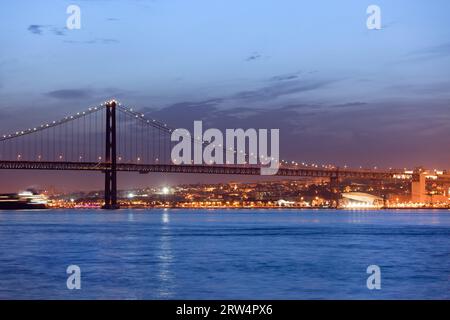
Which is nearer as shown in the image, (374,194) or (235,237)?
(235,237)

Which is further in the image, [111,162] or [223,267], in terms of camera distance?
[111,162]

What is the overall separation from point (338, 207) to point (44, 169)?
60181 mm

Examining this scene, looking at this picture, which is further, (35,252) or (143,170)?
(143,170)

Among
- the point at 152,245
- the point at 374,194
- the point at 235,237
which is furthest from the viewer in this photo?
the point at 374,194

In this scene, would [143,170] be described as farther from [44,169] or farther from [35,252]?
[35,252]

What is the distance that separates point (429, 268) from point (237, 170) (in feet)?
179

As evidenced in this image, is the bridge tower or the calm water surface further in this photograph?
the bridge tower

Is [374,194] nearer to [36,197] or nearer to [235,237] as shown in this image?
[36,197]

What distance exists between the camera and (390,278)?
870 inches

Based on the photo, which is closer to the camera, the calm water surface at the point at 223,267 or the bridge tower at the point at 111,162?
the calm water surface at the point at 223,267

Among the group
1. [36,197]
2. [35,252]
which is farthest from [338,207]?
[35,252]
